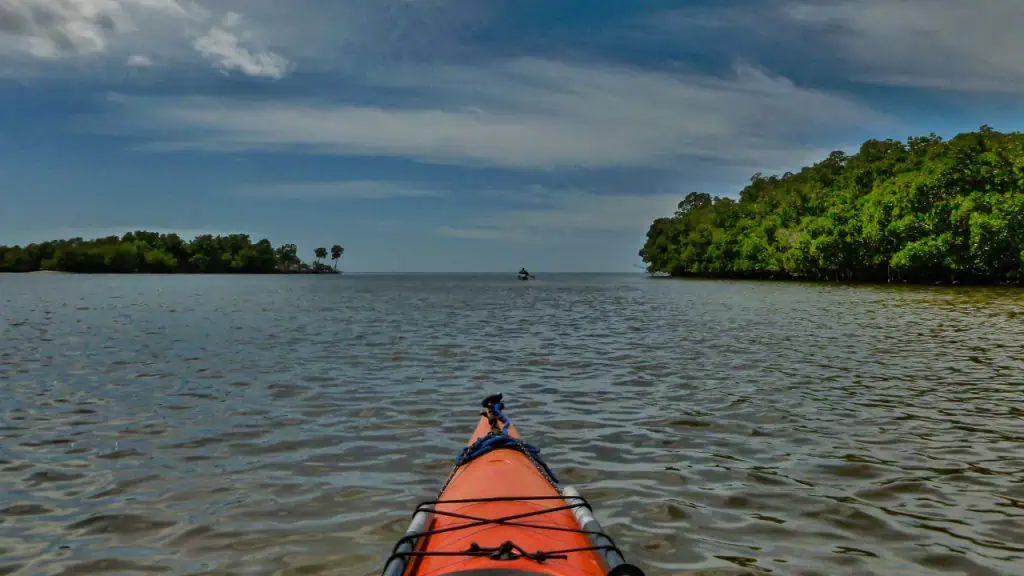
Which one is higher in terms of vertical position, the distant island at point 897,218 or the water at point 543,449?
the distant island at point 897,218

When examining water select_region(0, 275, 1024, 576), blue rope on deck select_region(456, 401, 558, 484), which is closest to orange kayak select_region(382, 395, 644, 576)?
blue rope on deck select_region(456, 401, 558, 484)

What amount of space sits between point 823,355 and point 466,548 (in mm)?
17938

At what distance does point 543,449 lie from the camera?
1015 centimetres

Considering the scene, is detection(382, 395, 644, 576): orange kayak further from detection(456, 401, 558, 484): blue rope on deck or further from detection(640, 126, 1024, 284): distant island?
detection(640, 126, 1024, 284): distant island

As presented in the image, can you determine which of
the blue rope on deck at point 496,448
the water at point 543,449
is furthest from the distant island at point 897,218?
the blue rope on deck at point 496,448

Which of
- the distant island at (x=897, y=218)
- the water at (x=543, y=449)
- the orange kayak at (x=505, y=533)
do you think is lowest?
the water at (x=543, y=449)

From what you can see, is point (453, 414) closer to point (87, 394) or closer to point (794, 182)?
point (87, 394)

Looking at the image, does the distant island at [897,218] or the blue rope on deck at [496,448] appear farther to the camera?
the distant island at [897,218]

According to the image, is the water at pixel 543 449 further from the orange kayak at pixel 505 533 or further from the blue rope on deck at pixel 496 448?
the orange kayak at pixel 505 533

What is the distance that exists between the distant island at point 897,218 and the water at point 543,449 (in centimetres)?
5793

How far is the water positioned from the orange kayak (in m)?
1.22

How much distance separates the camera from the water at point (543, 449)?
6.55 meters

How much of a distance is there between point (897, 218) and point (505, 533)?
84.4 metres

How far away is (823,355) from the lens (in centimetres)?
2008
